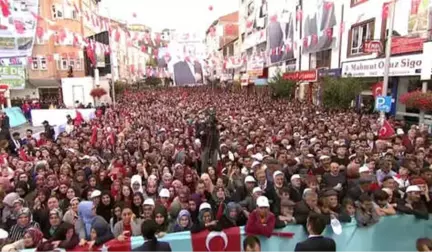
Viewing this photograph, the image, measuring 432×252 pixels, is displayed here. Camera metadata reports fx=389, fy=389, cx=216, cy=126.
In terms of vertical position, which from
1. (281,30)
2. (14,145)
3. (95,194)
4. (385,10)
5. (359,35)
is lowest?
(14,145)

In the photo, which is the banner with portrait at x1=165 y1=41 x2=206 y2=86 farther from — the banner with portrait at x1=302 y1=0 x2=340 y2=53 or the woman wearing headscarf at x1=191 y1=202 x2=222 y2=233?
the woman wearing headscarf at x1=191 y1=202 x2=222 y2=233

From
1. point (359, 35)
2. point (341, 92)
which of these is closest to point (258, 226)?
point (341, 92)

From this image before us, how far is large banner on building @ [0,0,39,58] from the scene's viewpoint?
28609 mm

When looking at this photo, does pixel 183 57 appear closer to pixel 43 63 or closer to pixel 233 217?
pixel 43 63

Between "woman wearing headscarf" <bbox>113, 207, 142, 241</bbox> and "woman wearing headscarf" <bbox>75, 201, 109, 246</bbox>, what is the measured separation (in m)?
0.18

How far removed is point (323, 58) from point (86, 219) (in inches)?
956

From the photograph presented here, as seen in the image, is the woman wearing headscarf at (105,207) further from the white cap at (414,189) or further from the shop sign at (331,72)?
the shop sign at (331,72)

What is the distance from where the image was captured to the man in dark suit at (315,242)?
3715 mm

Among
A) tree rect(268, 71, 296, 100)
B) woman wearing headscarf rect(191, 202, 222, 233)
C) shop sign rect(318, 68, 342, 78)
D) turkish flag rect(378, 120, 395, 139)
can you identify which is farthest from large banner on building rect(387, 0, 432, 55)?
woman wearing headscarf rect(191, 202, 222, 233)

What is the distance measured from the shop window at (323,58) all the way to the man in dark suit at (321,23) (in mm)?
583

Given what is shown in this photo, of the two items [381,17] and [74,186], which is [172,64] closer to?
[381,17]

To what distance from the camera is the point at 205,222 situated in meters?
4.89

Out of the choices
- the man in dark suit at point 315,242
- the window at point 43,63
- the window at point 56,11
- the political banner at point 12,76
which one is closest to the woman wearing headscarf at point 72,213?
the man in dark suit at point 315,242

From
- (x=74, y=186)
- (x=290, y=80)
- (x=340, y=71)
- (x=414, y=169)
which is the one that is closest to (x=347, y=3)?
(x=340, y=71)
